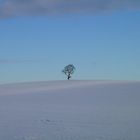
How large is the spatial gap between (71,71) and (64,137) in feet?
205

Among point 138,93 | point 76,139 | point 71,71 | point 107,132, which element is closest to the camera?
point 76,139

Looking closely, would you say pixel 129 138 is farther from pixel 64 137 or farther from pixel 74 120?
pixel 74 120

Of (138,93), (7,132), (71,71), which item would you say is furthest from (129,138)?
(71,71)

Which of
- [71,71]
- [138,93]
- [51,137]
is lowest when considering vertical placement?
[51,137]

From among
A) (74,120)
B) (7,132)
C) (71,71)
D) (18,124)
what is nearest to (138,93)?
(74,120)

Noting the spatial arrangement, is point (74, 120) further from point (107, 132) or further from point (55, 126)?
point (107, 132)

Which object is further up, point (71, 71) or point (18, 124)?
point (71, 71)

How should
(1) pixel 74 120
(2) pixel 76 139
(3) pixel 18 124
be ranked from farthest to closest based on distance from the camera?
(1) pixel 74 120, (3) pixel 18 124, (2) pixel 76 139

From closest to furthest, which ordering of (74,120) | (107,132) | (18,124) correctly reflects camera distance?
(107,132) → (18,124) → (74,120)

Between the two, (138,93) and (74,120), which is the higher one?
(138,93)

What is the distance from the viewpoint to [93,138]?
1066 cm

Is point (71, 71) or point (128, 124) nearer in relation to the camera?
point (128, 124)

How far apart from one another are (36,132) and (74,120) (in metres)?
3.61

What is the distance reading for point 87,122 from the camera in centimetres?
1477
